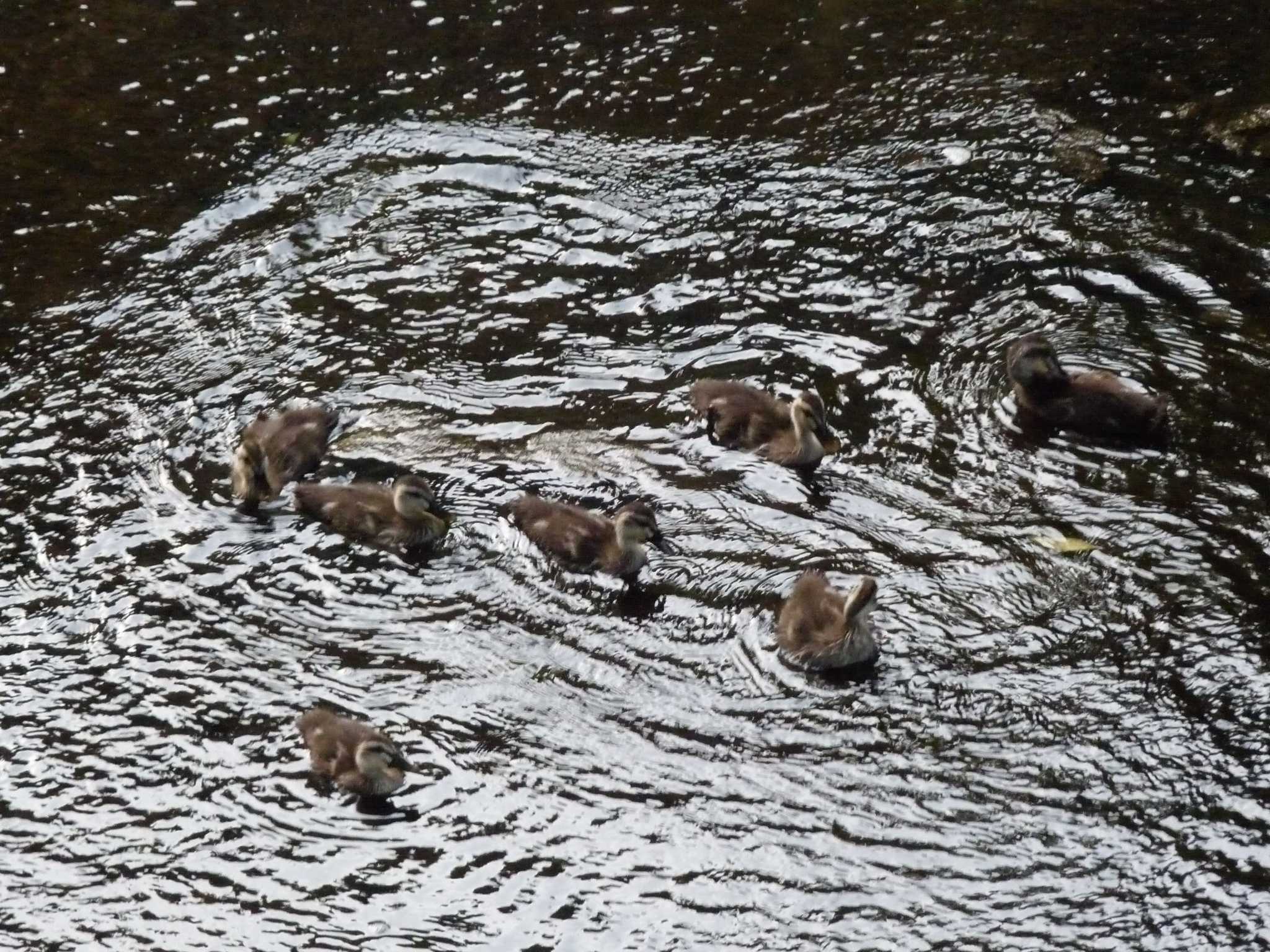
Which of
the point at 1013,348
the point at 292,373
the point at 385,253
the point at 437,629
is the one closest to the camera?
the point at 437,629

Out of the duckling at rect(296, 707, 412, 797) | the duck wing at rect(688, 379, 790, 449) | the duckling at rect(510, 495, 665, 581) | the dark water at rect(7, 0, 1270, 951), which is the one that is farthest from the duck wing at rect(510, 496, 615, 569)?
the duckling at rect(296, 707, 412, 797)

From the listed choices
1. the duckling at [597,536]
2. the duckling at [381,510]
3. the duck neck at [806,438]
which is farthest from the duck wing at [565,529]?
the duck neck at [806,438]

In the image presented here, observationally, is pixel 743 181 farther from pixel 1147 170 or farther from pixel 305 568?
pixel 305 568

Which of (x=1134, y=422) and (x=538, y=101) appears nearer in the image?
(x=1134, y=422)

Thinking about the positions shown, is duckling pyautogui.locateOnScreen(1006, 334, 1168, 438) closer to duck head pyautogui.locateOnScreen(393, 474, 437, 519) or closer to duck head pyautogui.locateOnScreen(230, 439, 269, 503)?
duck head pyautogui.locateOnScreen(393, 474, 437, 519)

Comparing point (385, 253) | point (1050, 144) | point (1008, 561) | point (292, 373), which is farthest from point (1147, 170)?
point (292, 373)

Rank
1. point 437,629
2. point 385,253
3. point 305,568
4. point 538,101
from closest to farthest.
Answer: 1. point 437,629
2. point 305,568
3. point 385,253
4. point 538,101

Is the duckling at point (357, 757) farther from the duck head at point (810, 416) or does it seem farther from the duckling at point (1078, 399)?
the duckling at point (1078, 399)

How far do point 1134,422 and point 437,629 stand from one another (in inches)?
131

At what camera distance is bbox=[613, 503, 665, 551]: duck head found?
6.33 meters

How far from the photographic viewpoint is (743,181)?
914 centimetres

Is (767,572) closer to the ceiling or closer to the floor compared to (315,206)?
closer to the floor

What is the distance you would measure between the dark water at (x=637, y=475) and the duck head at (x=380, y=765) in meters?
0.09

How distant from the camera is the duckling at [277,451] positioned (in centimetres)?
691
